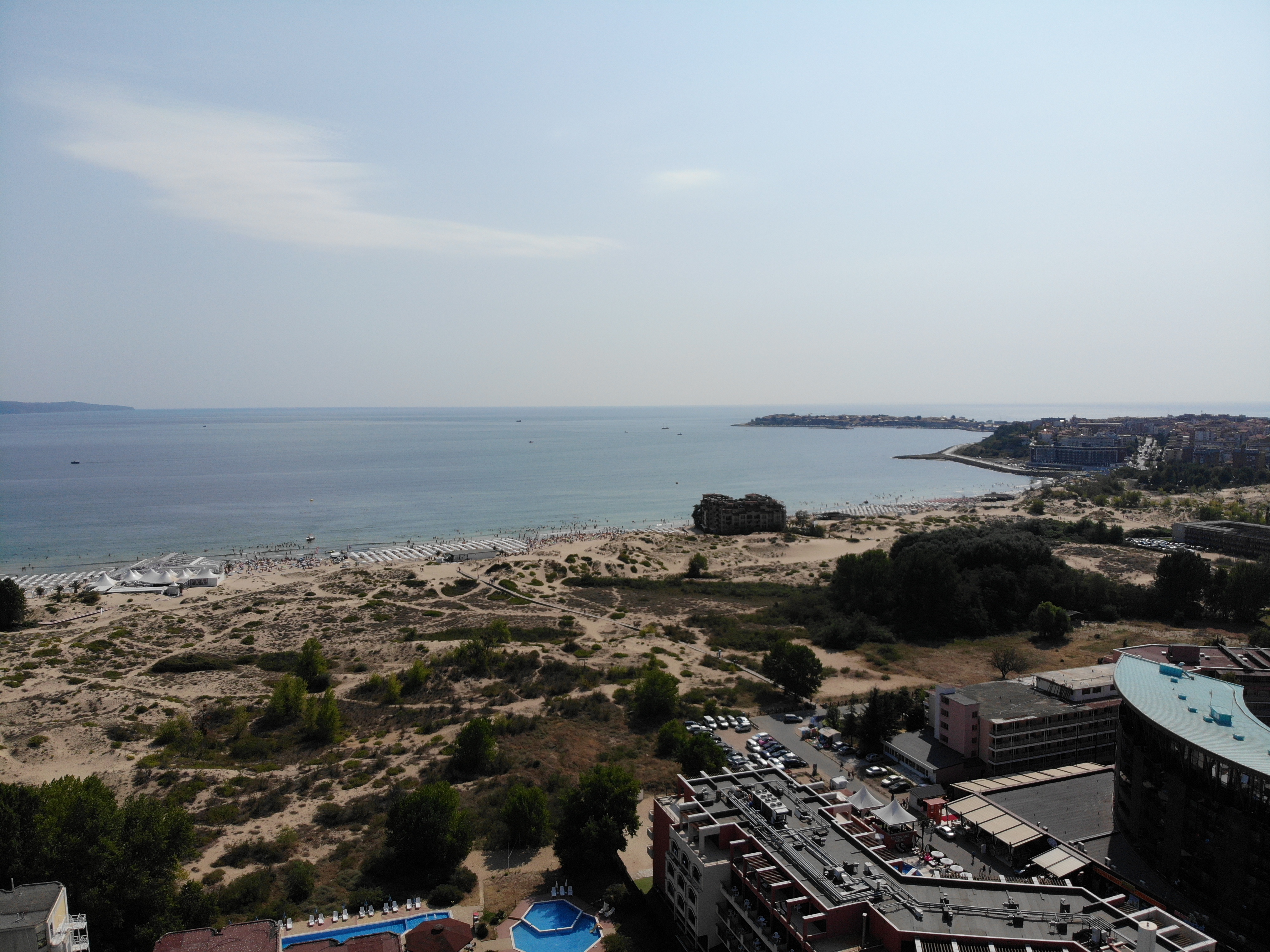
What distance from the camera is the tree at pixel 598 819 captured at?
1953cm

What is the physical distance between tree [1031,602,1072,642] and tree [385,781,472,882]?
33045 mm

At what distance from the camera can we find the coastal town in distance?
1545 cm

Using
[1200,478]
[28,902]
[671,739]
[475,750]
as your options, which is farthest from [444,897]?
[1200,478]

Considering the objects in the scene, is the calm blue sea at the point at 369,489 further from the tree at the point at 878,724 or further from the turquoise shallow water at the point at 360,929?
the turquoise shallow water at the point at 360,929

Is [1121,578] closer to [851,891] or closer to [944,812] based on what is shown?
[944,812]

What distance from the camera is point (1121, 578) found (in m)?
52.3

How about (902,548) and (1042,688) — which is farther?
(902,548)

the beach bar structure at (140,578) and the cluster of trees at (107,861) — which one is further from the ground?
the cluster of trees at (107,861)

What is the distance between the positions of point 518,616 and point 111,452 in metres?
160

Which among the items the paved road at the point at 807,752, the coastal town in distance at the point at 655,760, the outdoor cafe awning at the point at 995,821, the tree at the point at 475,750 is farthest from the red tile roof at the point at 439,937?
the outdoor cafe awning at the point at 995,821

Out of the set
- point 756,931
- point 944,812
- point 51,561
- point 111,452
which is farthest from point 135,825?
point 111,452

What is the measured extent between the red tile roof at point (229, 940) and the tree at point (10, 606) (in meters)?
36.6

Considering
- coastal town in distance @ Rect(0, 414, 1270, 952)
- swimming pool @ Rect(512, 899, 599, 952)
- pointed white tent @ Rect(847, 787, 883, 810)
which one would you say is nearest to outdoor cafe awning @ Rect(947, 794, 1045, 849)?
coastal town in distance @ Rect(0, 414, 1270, 952)

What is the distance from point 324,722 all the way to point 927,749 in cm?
2220
